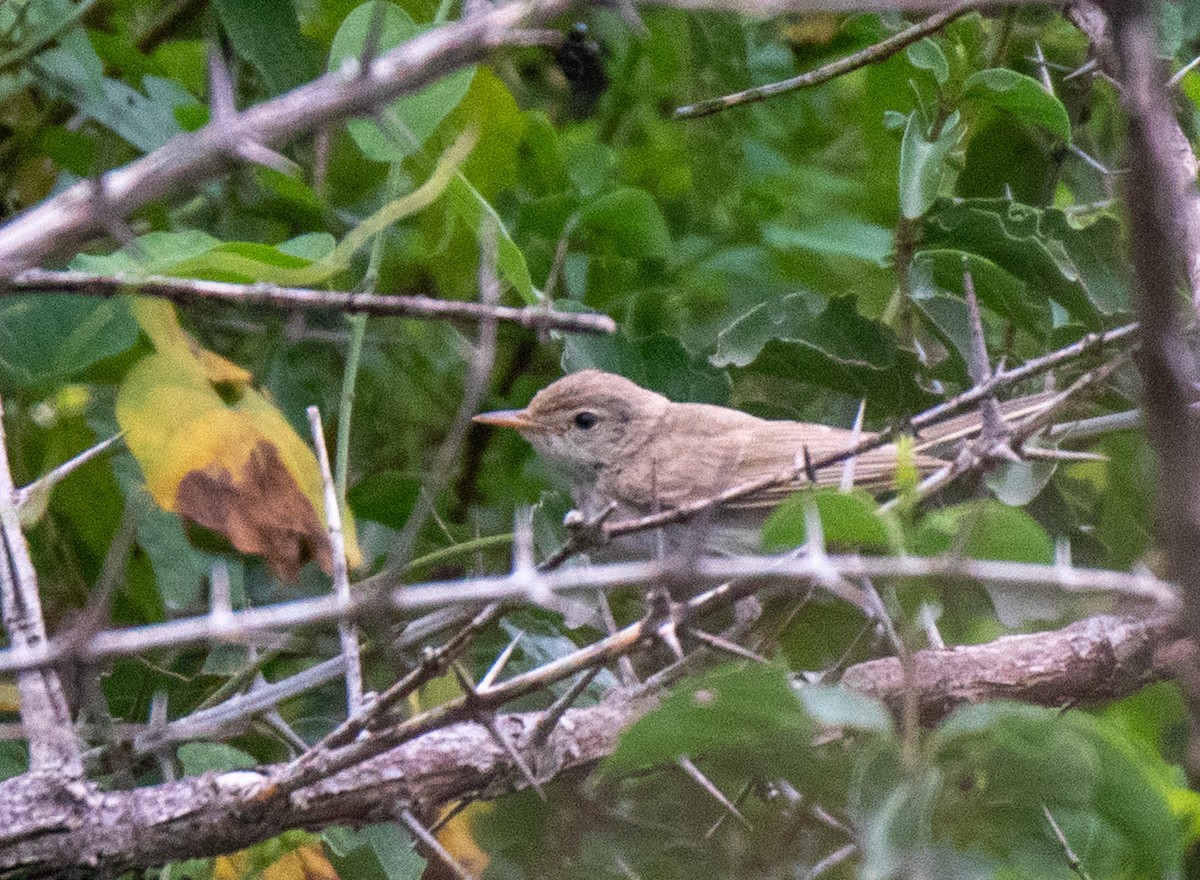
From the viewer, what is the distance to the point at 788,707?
1747 mm

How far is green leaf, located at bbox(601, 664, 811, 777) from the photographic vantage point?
172 cm

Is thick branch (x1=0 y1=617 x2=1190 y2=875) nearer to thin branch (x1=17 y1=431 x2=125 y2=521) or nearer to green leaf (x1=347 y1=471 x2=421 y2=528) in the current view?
thin branch (x1=17 y1=431 x2=125 y2=521)

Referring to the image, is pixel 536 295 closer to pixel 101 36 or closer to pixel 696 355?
pixel 696 355

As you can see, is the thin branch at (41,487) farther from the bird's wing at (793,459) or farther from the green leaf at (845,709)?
the bird's wing at (793,459)

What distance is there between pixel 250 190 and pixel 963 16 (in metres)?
1.91

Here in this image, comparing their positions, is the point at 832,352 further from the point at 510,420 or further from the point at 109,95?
the point at 109,95

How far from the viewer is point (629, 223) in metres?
3.77

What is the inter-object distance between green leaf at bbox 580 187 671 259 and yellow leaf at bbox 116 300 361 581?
1105 millimetres

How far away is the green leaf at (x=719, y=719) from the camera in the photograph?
5.63 ft

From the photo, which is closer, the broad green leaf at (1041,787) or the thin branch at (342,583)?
the broad green leaf at (1041,787)

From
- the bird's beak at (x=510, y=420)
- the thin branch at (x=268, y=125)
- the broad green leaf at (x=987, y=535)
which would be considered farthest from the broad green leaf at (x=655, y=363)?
the thin branch at (x=268, y=125)

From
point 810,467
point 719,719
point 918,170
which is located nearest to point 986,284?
point 918,170

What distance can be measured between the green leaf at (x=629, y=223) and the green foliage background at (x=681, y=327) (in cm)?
1

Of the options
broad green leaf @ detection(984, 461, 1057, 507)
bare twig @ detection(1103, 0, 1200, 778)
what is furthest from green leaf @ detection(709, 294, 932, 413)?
bare twig @ detection(1103, 0, 1200, 778)
